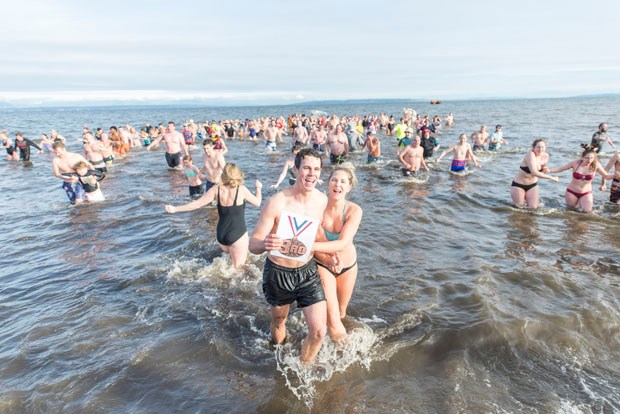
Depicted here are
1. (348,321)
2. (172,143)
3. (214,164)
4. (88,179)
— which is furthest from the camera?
(172,143)

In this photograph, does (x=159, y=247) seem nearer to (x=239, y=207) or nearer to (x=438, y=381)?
(x=239, y=207)

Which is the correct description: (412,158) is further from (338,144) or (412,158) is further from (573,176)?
(573,176)

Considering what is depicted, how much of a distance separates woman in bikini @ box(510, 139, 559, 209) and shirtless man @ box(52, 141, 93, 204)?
10.6 metres

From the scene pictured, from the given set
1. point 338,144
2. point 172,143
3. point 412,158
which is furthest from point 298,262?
point 172,143

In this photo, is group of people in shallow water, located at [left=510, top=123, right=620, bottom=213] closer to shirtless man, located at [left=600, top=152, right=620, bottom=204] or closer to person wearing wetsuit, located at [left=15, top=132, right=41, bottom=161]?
shirtless man, located at [left=600, top=152, right=620, bottom=204]

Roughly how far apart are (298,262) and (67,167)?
857cm

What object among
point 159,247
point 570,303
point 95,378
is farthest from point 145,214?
point 570,303

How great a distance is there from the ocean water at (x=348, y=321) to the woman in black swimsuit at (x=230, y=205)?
74cm

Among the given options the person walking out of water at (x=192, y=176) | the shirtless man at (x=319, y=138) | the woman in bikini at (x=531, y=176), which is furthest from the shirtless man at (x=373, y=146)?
the person walking out of water at (x=192, y=176)

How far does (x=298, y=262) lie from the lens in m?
3.07

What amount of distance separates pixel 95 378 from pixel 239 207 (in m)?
2.53

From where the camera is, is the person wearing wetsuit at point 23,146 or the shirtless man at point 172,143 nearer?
the shirtless man at point 172,143

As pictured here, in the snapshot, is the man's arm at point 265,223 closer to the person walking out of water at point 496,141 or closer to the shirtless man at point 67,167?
the shirtless man at point 67,167

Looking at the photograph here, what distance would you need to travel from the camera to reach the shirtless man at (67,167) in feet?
28.7
